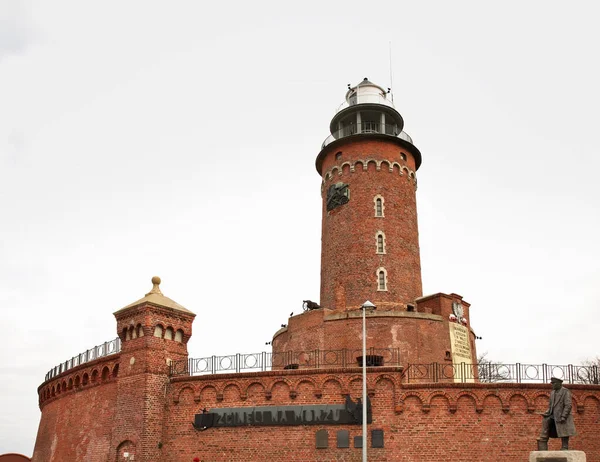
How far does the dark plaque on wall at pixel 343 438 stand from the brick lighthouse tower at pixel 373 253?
6.34m

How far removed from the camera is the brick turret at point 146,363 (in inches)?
996

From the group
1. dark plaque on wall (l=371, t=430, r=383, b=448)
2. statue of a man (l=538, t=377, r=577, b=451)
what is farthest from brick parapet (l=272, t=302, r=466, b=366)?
statue of a man (l=538, t=377, r=577, b=451)

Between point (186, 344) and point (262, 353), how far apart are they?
4.00 metres

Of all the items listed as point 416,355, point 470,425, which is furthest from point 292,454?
point 416,355

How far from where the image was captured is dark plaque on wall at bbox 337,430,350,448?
23469 millimetres

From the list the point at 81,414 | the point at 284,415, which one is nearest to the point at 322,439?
the point at 284,415

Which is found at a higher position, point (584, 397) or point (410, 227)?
point (410, 227)

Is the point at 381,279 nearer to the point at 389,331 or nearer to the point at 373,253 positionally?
the point at 373,253

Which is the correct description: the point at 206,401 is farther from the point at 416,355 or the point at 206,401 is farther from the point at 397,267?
the point at 397,267

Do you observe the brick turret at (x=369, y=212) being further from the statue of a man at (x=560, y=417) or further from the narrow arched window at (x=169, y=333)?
the statue of a man at (x=560, y=417)

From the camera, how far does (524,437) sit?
77.2ft

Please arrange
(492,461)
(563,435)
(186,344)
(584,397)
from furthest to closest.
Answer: (186,344) < (584,397) < (492,461) < (563,435)

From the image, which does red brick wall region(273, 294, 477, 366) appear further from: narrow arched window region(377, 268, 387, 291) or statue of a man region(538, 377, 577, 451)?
statue of a man region(538, 377, 577, 451)

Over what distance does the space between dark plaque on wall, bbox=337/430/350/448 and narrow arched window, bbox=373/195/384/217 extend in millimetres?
13401
